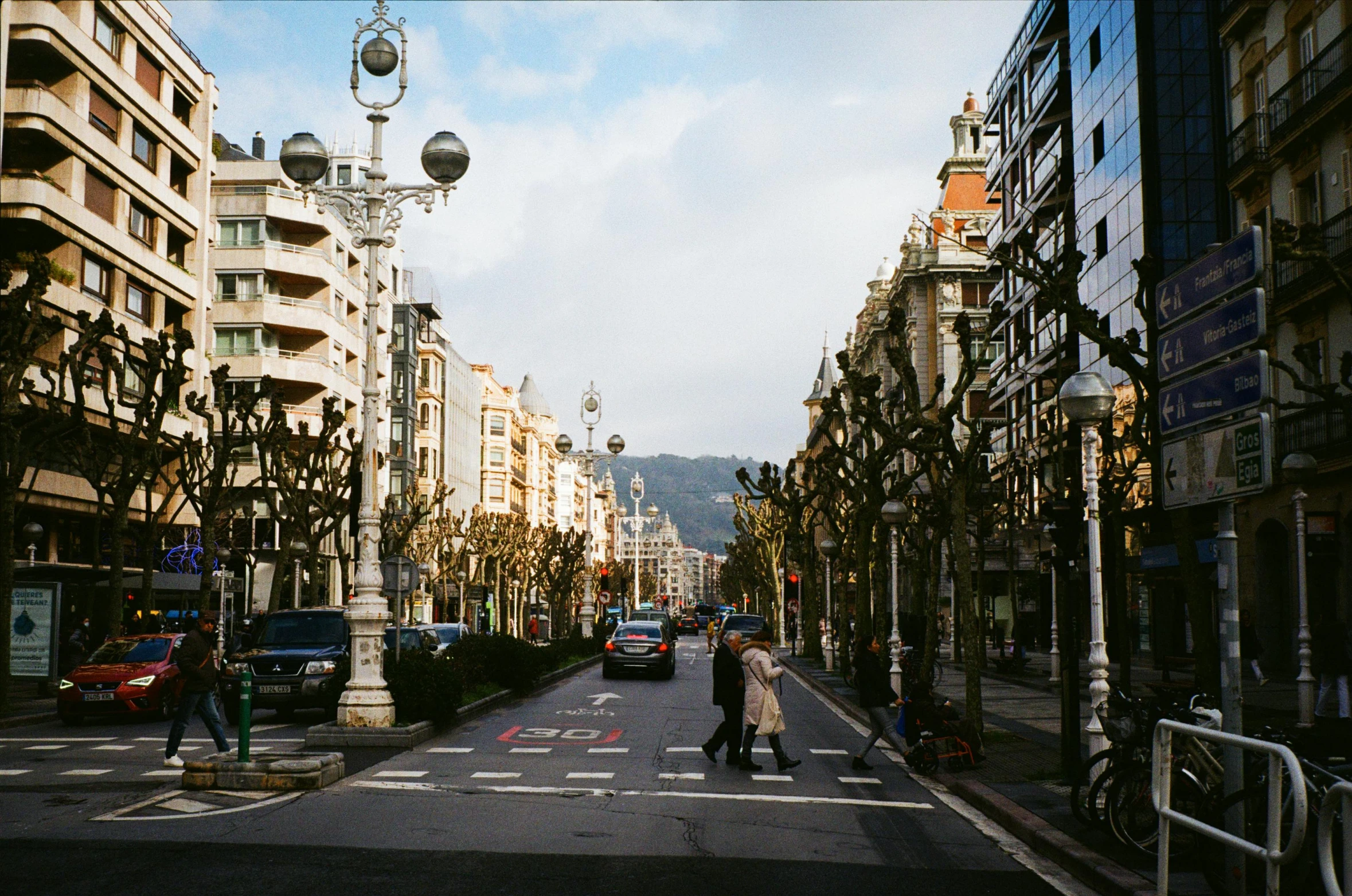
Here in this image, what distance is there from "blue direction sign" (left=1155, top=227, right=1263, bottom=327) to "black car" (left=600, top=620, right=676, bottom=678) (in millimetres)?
26182

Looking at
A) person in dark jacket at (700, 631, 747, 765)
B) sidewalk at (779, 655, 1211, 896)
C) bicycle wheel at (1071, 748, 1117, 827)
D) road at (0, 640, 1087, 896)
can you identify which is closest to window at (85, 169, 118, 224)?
road at (0, 640, 1087, 896)

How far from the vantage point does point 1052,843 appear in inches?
384

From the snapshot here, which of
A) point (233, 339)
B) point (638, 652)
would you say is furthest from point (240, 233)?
point (638, 652)

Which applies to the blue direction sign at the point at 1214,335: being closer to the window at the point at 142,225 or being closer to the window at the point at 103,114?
the window at the point at 103,114

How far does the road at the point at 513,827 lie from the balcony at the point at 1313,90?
18.8m

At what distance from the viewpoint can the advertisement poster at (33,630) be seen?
24.2m

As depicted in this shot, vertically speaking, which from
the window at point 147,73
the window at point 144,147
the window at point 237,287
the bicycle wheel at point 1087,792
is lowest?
the bicycle wheel at point 1087,792

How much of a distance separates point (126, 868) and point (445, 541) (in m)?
73.9

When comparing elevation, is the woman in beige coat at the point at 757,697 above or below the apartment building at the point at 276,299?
below

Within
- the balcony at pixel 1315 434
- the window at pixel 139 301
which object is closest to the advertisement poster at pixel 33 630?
the window at pixel 139 301

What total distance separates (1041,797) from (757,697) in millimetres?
3977

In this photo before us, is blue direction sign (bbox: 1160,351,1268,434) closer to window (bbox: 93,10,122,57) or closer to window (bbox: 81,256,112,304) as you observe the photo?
window (bbox: 81,256,112,304)

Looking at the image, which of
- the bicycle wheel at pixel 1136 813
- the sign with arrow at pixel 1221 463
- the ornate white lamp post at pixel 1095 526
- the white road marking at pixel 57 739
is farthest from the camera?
the white road marking at pixel 57 739

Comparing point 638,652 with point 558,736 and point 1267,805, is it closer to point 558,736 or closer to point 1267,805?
point 558,736
